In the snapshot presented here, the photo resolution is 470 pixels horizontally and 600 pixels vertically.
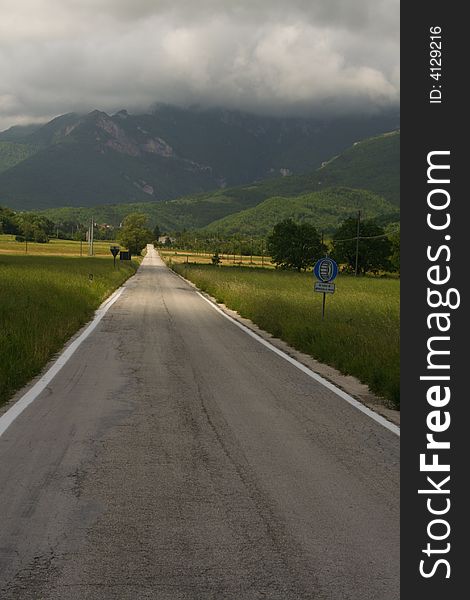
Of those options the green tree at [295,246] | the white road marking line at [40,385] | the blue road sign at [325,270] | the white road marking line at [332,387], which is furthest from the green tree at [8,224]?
the blue road sign at [325,270]

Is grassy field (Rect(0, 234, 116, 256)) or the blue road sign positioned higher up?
grassy field (Rect(0, 234, 116, 256))

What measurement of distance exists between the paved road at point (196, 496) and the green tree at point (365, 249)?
94.1 meters

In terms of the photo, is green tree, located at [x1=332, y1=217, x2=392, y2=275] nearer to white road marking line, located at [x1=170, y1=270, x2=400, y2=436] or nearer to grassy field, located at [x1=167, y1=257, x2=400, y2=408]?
grassy field, located at [x1=167, y1=257, x2=400, y2=408]

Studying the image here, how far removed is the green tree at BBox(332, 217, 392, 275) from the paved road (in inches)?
3706

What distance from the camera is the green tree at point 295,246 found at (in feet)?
352

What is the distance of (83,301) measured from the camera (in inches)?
985

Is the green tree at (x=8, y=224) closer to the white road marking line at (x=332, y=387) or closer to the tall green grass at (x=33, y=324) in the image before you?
the tall green grass at (x=33, y=324)

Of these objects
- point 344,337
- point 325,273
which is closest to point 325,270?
point 325,273

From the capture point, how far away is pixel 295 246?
108m

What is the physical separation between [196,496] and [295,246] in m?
103

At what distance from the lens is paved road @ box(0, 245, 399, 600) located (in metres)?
3.87

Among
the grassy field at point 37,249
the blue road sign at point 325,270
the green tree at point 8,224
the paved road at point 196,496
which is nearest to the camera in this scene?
the paved road at point 196,496

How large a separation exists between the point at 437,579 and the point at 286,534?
39.6 inches

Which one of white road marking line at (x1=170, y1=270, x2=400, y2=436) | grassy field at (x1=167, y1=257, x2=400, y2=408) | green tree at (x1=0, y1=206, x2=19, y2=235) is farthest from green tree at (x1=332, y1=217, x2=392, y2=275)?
green tree at (x1=0, y1=206, x2=19, y2=235)
